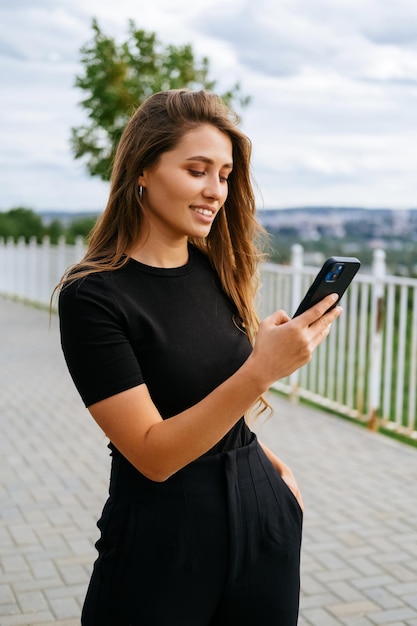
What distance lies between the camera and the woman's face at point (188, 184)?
6.86 feet

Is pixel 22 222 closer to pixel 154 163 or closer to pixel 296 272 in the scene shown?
pixel 296 272

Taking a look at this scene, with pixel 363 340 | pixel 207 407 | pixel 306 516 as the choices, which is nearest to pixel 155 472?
pixel 207 407

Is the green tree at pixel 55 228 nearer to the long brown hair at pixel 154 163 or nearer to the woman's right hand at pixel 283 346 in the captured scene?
the long brown hair at pixel 154 163

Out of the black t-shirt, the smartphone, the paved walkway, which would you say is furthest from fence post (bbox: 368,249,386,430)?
the smartphone

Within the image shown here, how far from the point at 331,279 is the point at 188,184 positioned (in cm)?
41

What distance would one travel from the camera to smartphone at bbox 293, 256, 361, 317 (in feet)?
→ 6.26

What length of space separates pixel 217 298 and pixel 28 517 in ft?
11.4

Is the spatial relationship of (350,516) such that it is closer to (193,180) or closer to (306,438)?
(306,438)

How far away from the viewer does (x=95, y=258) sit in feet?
7.00

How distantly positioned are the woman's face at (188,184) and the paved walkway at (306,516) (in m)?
2.42

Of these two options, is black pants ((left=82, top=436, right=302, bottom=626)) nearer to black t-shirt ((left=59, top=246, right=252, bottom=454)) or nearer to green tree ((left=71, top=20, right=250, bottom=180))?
black t-shirt ((left=59, top=246, right=252, bottom=454))

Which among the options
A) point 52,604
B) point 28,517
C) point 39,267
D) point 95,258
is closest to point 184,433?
point 95,258

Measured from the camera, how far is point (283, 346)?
6.10 ft

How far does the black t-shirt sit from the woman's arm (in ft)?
0.18
